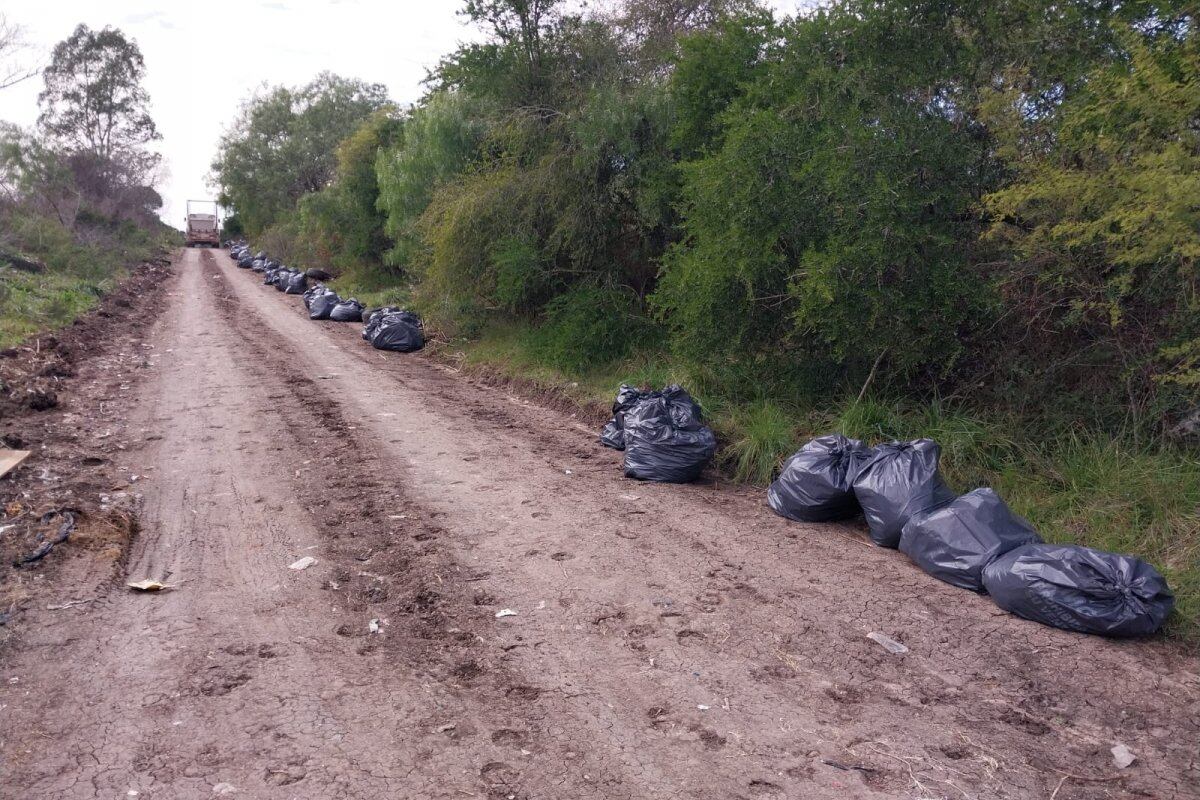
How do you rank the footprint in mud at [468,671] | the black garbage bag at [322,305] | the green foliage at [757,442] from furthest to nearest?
1. the black garbage bag at [322,305]
2. the green foliage at [757,442]
3. the footprint in mud at [468,671]

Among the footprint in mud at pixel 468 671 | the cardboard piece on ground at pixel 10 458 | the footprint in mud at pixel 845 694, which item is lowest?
the cardboard piece on ground at pixel 10 458

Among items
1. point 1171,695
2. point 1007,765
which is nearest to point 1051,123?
point 1171,695

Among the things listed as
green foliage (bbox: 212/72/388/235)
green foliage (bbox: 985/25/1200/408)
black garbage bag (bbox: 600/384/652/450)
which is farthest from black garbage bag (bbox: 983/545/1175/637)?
green foliage (bbox: 212/72/388/235)

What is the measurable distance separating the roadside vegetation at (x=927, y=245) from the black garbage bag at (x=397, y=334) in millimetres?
3678

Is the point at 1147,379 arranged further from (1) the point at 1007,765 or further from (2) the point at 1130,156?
(1) the point at 1007,765

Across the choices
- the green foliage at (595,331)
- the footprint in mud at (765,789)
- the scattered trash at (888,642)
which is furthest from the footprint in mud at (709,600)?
the green foliage at (595,331)

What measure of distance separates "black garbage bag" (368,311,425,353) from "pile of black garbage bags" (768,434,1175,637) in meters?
9.23

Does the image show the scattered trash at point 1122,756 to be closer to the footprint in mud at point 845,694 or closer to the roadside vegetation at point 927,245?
the footprint in mud at point 845,694

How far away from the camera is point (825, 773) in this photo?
3.06 metres

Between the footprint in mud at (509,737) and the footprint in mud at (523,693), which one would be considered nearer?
the footprint in mud at (509,737)

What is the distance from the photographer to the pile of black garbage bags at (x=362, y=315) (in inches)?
559

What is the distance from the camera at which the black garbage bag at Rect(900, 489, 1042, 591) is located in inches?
187

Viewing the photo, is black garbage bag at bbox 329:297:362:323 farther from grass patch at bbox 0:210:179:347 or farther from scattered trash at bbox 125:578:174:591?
scattered trash at bbox 125:578:174:591

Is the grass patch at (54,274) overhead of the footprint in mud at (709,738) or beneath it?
overhead
